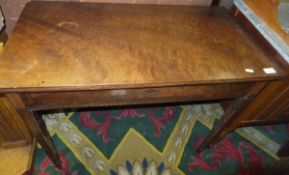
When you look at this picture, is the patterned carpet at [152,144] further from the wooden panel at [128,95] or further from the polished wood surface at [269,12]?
the polished wood surface at [269,12]

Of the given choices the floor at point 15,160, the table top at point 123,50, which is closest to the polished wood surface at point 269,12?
the table top at point 123,50

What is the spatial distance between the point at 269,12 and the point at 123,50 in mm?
780

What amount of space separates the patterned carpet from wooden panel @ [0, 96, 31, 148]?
171 mm

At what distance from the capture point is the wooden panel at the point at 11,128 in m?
0.94

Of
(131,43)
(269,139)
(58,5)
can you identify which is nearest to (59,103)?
(131,43)

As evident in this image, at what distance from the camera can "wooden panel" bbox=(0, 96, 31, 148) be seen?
0.94 meters

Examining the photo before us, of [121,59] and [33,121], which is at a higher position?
[121,59]

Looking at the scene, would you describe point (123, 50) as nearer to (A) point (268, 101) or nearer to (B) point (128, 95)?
(B) point (128, 95)

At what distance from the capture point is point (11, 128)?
3.47ft

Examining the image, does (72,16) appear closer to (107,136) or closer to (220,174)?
(107,136)

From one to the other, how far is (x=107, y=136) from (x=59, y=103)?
24.6 inches

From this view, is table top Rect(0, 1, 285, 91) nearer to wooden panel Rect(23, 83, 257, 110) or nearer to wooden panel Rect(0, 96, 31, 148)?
wooden panel Rect(23, 83, 257, 110)

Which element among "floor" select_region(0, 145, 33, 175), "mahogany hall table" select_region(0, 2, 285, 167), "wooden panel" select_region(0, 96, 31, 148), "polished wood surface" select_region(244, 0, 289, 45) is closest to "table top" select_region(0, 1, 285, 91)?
"mahogany hall table" select_region(0, 2, 285, 167)

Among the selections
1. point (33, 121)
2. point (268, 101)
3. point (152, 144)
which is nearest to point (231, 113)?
point (268, 101)
